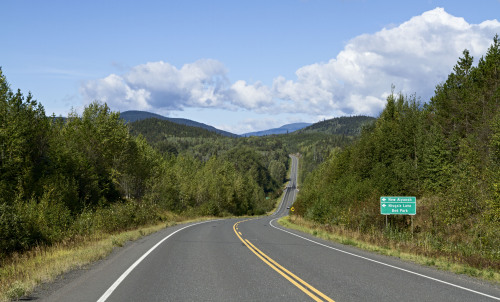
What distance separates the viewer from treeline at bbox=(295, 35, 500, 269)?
22994 mm

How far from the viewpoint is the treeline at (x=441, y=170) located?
22994 mm

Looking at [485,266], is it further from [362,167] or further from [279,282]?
[362,167]

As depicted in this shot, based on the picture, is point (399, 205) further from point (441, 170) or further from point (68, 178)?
point (68, 178)

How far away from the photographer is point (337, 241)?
22.3 m

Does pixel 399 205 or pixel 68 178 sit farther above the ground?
pixel 68 178

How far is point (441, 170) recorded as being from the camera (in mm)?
44281

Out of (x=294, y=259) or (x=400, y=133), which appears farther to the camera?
(x=400, y=133)

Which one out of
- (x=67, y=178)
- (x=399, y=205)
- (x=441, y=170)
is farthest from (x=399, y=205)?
(x=67, y=178)

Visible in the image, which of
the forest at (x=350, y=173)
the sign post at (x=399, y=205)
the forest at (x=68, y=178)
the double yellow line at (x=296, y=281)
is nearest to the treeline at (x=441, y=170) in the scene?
the forest at (x=350, y=173)

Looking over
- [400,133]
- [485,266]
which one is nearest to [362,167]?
[400,133]

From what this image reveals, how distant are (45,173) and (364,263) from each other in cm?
3205

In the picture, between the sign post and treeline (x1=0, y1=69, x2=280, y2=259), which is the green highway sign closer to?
the sign post

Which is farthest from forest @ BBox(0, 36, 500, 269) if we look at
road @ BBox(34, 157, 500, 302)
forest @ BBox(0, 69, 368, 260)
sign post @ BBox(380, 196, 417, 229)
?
road @ BBox(34, 157, 500, 302)

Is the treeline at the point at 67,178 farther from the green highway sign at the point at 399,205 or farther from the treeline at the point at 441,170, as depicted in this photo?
the treeline at the point at 441,170
